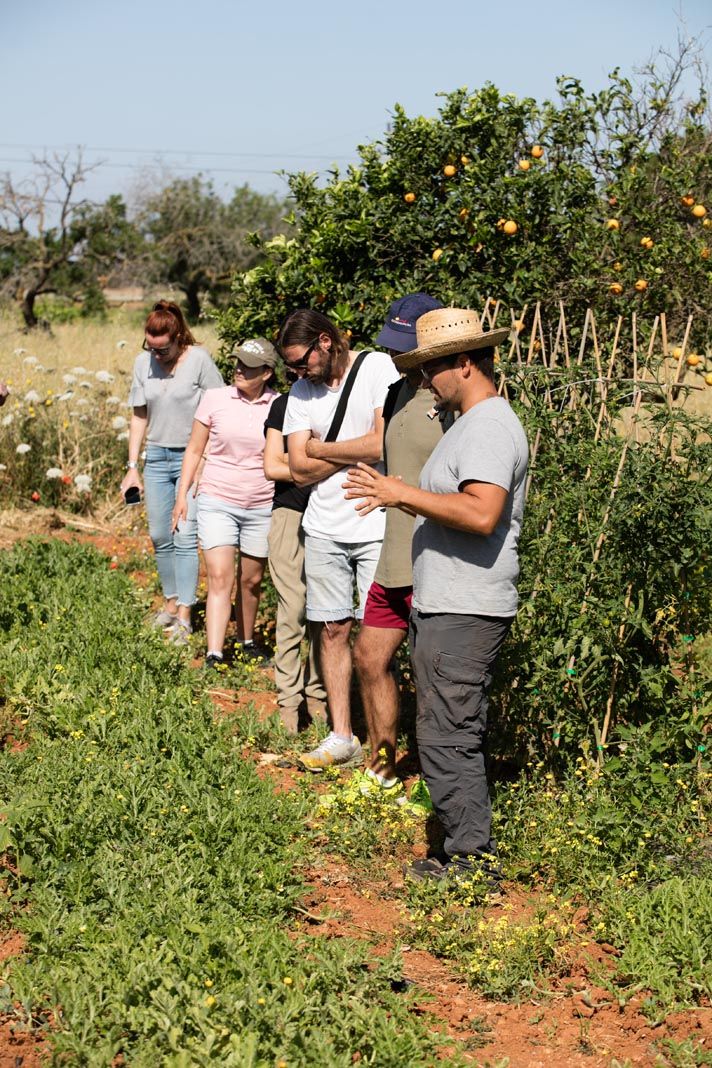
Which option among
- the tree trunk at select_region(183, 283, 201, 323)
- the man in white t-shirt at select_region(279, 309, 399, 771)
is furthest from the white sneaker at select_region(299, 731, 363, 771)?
the tree trunk at select_region(183, 283, 201, 323)

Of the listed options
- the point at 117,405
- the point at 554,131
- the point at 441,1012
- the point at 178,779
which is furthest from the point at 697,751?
the point at 117,405

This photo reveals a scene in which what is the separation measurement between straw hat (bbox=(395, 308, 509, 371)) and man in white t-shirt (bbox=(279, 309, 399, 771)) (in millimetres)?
1254

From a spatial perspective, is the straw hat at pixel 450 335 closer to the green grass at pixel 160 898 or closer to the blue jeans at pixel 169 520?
the green grass at pixel 160 898

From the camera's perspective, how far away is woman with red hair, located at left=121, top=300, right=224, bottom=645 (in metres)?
7.11

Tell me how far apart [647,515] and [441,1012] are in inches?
77.8

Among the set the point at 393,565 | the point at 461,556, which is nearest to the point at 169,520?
the point at 393,565

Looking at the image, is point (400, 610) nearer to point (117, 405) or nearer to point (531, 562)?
point (531, 562)

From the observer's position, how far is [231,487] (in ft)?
21.6

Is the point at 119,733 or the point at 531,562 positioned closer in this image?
the point at 531,562

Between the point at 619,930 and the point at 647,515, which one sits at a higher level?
the point at 647,515

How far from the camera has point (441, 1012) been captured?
3529mm

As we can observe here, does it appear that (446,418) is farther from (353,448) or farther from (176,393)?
(176,393)

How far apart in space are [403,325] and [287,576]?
5.31 feet

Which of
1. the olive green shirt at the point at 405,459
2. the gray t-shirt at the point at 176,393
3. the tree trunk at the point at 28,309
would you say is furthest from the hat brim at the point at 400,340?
the tree trunk at the point at 28,309
